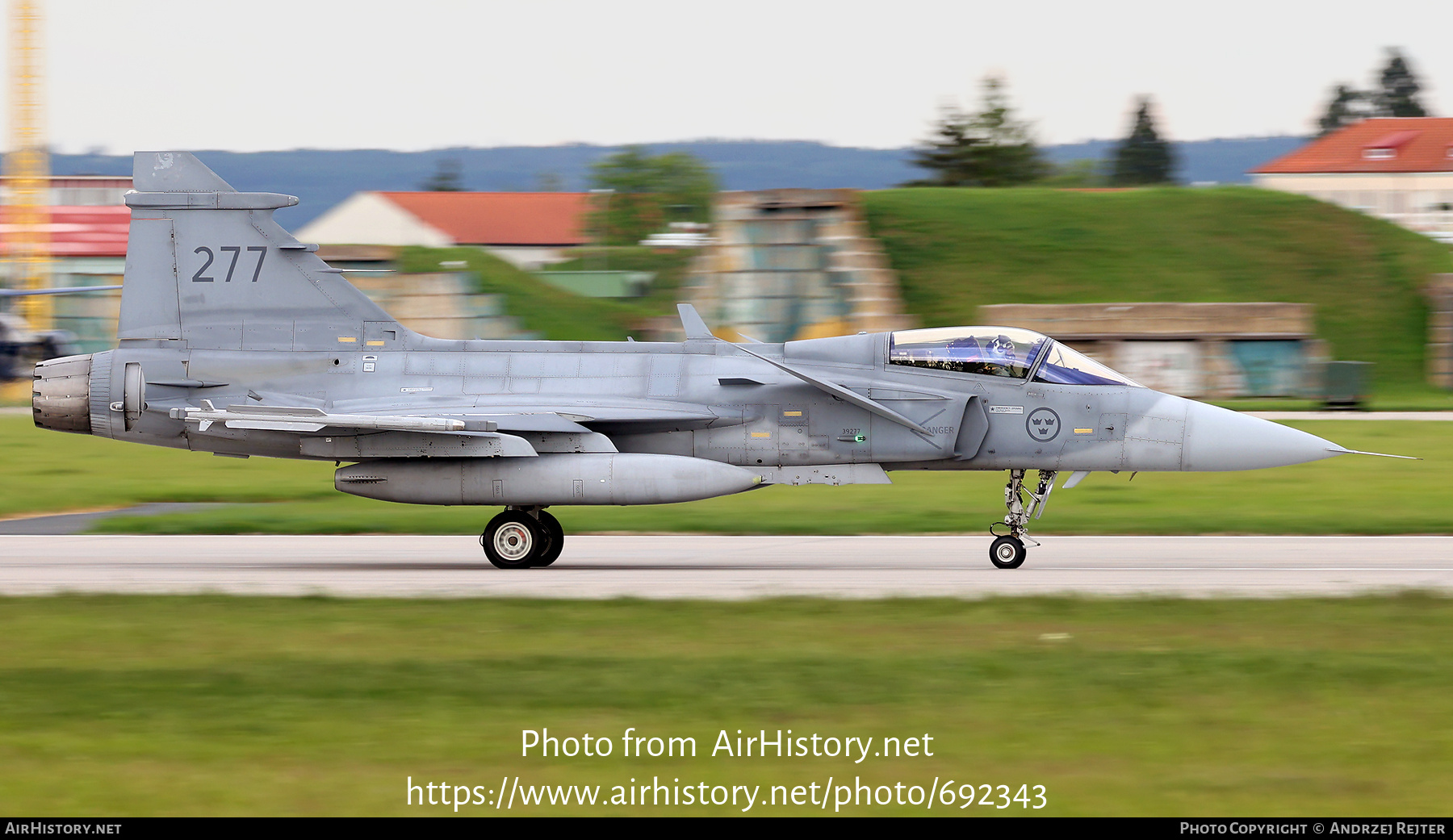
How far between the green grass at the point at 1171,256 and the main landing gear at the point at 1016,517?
118 feet

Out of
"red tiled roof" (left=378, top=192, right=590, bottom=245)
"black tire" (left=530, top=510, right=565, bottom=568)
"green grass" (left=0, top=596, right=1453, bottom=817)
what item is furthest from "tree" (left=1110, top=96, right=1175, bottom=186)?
"green grass" (left=0, top=596, right=1453, bottom=817)

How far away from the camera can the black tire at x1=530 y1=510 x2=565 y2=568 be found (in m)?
16.2

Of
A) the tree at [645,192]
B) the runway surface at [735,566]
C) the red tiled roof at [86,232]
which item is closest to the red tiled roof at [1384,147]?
the tree at [645,192]

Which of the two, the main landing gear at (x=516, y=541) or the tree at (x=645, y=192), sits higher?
the tree at (x=645, y=192)

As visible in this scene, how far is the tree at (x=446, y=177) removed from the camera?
169m

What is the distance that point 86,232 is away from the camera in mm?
80750

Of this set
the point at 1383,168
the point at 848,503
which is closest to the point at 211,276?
the point at 848,503

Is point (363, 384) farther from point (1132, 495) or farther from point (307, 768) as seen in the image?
point (1132, 495)

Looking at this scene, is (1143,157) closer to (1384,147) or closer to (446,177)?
(1384,147)

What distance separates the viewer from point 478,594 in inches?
536

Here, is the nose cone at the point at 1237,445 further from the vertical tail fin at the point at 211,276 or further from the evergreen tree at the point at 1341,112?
the evergreen tree at the point at 1341,112

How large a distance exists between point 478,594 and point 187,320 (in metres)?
5.54

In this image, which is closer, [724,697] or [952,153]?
[724,697]

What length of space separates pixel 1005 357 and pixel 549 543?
18.2 ft
